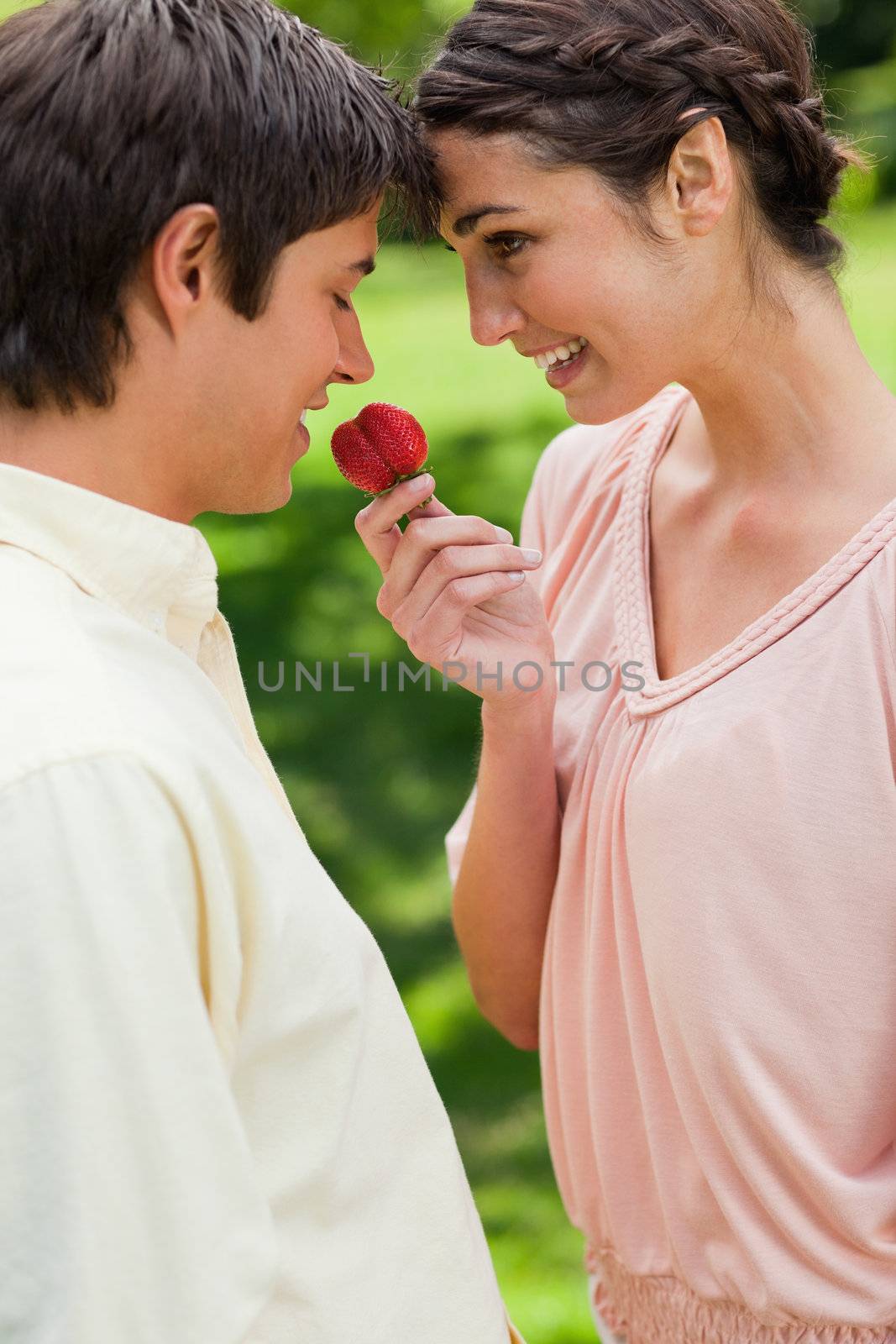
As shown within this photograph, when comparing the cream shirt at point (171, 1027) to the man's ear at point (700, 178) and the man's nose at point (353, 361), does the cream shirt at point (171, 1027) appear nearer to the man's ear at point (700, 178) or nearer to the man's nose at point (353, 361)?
the man's nose at point (353, 361)

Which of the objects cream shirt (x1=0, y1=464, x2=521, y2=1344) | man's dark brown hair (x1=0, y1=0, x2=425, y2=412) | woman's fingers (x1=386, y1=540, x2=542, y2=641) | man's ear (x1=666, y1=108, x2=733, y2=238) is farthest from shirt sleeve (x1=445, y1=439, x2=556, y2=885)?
man's dark brown hair (x1=0, y1=0, x2=425, y2=412)

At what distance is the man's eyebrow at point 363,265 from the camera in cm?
156

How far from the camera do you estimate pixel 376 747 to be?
16.1 ft

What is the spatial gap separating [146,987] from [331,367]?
0.77 m

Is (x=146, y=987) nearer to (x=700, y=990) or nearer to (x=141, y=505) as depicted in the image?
(x=141, y=505)

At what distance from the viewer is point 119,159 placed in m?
1.33

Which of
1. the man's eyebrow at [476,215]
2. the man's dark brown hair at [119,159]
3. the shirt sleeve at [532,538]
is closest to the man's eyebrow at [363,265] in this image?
the man's dark brown hair at [119,159]

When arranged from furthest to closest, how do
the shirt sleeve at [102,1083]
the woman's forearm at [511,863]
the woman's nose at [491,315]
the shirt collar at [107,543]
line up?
the woman's forearm at [511,863]
the woman's nose at [491,315]
the shirt collar at [107,543]
the shirt sleeve at [102,1083]

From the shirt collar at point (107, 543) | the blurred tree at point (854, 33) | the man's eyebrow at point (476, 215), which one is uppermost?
the blurred tree at point (854, 33)

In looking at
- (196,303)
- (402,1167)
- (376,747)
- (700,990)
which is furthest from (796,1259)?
(376,747)

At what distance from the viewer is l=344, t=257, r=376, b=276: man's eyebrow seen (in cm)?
156

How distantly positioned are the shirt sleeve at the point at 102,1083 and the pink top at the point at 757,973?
2.64ft

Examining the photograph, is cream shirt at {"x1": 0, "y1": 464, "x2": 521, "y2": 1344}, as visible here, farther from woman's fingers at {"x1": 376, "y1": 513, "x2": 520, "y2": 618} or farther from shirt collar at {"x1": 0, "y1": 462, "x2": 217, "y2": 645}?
woman's fingers at {"x1": 376, "y1": 513, "x2": 520, "y2": 618}

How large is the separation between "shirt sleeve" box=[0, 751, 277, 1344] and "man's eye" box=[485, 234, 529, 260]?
3.36 ft
